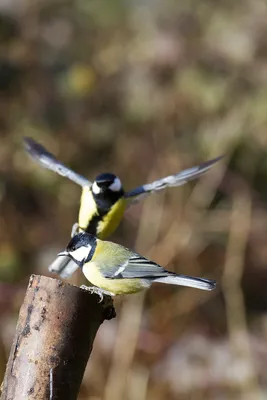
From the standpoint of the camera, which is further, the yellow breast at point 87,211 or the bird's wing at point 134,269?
the yellow breast at point 87,211

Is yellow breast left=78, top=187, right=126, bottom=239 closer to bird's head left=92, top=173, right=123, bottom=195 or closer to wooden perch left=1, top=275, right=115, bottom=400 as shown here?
bird's head left=92, top=173, right=123, bottom=195

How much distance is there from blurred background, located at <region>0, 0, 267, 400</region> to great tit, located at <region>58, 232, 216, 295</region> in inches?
56.4

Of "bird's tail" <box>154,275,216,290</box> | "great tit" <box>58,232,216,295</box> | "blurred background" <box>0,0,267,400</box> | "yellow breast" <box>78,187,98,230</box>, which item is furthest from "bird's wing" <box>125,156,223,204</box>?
"blurred background" <box>0,0,267,400</box>

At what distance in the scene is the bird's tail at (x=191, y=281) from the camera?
123 cm

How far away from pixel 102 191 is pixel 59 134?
6.66 ft

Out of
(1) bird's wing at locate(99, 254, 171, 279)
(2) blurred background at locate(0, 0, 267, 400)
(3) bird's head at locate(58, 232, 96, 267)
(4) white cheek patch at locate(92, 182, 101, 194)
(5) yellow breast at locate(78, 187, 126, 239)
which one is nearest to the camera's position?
(1) bird's wing at locate(99, 254, 171, 279)

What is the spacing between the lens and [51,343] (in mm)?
978

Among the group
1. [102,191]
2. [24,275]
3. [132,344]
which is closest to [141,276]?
[102,191]

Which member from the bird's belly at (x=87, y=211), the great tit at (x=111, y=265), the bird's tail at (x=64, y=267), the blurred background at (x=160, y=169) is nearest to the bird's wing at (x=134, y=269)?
the great tit at (x=111, y=265)

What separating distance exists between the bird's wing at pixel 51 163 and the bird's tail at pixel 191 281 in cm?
91

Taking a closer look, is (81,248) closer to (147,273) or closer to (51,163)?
(147,273)

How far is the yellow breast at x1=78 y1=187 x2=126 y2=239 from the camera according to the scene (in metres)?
1.95

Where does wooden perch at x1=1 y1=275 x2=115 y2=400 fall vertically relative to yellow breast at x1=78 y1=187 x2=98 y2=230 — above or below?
below

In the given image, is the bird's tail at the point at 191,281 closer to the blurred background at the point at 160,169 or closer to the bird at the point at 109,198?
the bird at the point at 109,198
